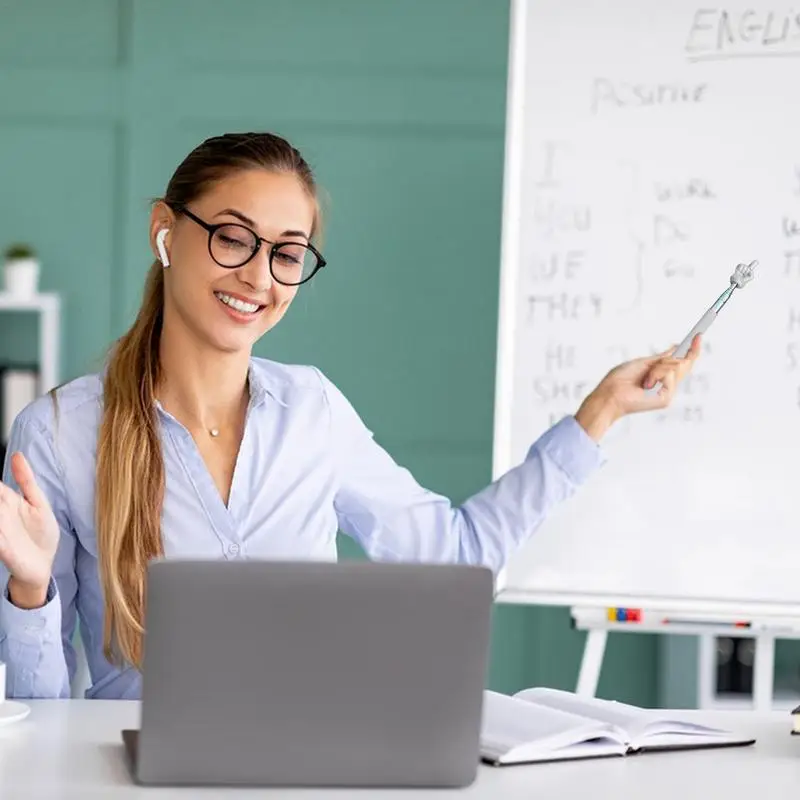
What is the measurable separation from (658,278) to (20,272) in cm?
164

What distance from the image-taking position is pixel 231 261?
6.63 ft

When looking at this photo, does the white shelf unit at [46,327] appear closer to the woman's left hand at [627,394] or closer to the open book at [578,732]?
the woman's left hand at [627,394]

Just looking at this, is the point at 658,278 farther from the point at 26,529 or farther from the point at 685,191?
the point at 26,529

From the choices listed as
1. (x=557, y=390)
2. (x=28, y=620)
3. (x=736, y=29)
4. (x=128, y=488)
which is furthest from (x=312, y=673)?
(x=736, y=29)

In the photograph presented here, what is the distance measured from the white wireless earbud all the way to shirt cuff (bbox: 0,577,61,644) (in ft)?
1.96

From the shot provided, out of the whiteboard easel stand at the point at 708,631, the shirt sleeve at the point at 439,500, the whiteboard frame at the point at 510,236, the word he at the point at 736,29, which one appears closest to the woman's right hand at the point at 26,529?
the shirt sleeve at the point at 439,500

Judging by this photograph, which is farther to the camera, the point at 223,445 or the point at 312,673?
the point at 223,445

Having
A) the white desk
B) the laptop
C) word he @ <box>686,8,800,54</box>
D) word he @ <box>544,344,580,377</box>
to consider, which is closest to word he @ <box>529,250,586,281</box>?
word he @ <box>544,344,580,377</box>

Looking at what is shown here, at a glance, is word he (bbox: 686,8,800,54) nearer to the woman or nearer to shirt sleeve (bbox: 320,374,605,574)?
the woman

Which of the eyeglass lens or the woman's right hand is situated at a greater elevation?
the eyeglass lens

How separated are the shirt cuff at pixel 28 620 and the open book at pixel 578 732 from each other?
0.55 meters

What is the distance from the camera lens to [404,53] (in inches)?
141

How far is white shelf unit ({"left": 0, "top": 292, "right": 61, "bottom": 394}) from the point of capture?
3463mm

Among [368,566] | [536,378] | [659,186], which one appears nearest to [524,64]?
[659,186]
